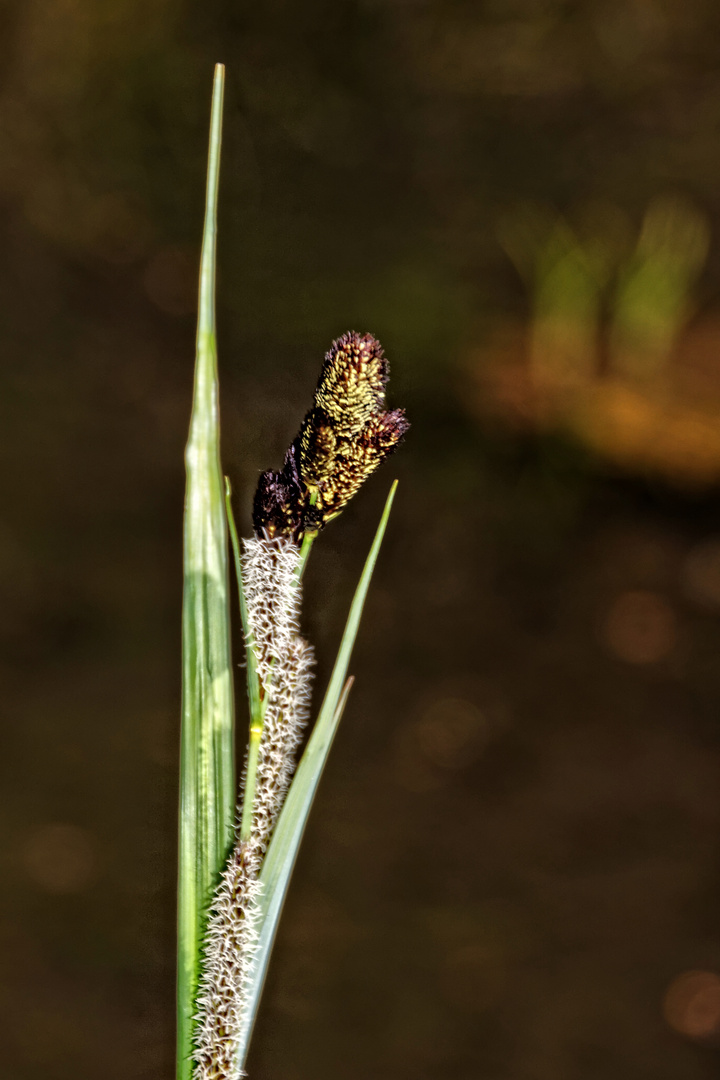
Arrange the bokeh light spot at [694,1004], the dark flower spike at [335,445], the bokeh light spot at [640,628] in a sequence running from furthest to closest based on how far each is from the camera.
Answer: the bokeh light spot at [640,628] < the bokeh light spot at [694,1004] < the dark flower spike at [335,445]

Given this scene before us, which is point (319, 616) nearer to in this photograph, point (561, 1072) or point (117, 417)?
point (117, 417)

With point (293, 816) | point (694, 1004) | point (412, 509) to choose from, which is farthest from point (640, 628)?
point (293, 816)

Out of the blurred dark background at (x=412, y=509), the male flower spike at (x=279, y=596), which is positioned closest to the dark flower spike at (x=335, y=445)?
the male flower spike at (x=279, y=596)

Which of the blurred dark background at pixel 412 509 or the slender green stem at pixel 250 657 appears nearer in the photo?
the slender green stem at pixel 250 657

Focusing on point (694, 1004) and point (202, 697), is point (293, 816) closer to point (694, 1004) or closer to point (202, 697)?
point (202, 697)

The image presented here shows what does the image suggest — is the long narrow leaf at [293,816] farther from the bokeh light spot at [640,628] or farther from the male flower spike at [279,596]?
the bokeh light spot at [640,628]

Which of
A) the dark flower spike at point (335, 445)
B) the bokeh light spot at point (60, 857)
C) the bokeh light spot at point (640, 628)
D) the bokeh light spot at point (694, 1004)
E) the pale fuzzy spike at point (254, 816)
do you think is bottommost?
the bokeh light spot at point (694, 1004)

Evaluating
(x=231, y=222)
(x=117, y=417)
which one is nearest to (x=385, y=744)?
(x=117, y=417)
